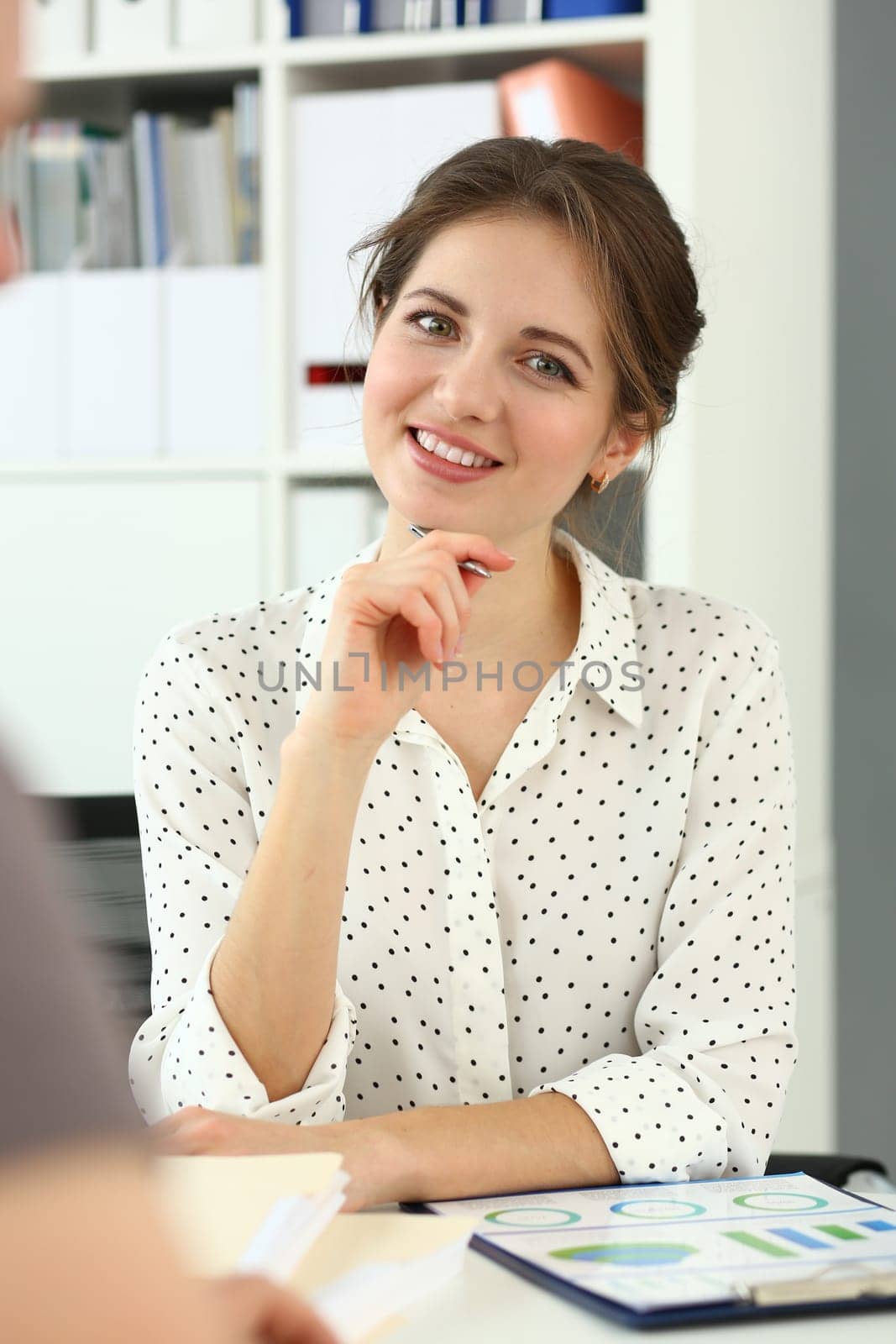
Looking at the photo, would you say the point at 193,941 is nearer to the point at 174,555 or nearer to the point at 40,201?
the point at 174,555

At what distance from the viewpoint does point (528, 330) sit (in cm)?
140

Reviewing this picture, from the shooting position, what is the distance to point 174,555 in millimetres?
2342

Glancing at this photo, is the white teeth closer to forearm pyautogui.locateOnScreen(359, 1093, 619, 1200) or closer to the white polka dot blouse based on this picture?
the white polka dot blouse

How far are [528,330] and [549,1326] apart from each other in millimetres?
934

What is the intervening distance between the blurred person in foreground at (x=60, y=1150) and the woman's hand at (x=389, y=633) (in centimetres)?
88

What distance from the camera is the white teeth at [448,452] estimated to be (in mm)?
1395

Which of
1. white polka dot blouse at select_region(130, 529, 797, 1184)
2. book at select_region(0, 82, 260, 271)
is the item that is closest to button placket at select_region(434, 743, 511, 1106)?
white polka dot blouse at select_region(130, 529, 797, 1184)

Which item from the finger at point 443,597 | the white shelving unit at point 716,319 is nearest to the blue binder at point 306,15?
the white shelving unit at point 716,319

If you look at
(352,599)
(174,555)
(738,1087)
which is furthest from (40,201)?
(738,1087)

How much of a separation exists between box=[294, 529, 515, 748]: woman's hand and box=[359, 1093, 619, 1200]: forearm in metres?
0.31

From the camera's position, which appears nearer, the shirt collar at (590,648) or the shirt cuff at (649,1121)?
the shirt cuff at (649,1121)

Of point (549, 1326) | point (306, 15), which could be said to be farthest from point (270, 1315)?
point (306, 15)

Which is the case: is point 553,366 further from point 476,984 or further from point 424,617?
point 476,984

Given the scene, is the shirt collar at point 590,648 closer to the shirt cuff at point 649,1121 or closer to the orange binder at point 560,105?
the shirt cuff at point 649,1121
